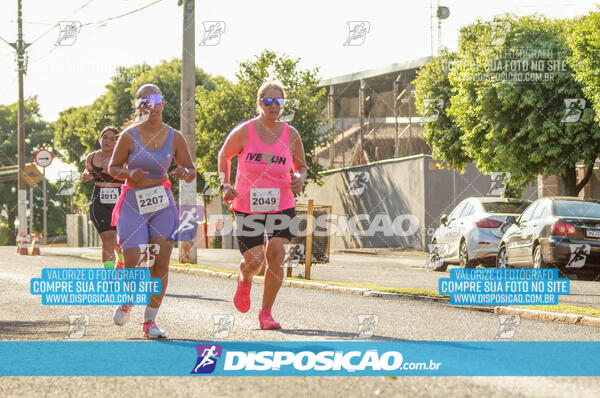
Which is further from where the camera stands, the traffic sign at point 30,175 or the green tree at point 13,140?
the green tree at point 13,140

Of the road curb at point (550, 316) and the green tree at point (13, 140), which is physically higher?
the green tree at point (13, 140)

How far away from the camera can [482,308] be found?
1031 cm

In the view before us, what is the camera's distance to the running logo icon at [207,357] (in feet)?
18.7

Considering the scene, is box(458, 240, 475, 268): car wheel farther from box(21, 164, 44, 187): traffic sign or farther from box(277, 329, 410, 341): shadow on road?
box(21, 164, 44, 187): traffic sign

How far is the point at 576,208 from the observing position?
15234mm

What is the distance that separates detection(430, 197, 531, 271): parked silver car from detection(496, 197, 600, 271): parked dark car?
1.95 meters

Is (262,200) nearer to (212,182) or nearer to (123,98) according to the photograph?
(212,182)

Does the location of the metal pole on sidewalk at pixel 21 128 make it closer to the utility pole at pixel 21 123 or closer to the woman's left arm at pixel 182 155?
the utility pole at pixel 21 123

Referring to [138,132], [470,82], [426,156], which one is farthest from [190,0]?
[426,156]

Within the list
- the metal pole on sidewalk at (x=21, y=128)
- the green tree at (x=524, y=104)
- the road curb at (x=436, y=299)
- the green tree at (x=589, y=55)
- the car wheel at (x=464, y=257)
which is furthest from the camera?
the metal pole on sidewalk at (x=21, y=128)

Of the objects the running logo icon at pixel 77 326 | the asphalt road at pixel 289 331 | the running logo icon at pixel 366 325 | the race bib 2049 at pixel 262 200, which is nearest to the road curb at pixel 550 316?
the asphalt road at pixel 289 331

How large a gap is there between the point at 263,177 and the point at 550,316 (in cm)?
363

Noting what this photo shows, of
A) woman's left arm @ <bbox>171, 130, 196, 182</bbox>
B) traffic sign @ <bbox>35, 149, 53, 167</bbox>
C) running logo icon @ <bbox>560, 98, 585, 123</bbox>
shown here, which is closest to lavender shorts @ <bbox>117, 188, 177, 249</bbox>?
woman's left arm @ <bbox>171, 130, 196, 182</bbox>

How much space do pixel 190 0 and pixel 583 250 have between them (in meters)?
9.79
